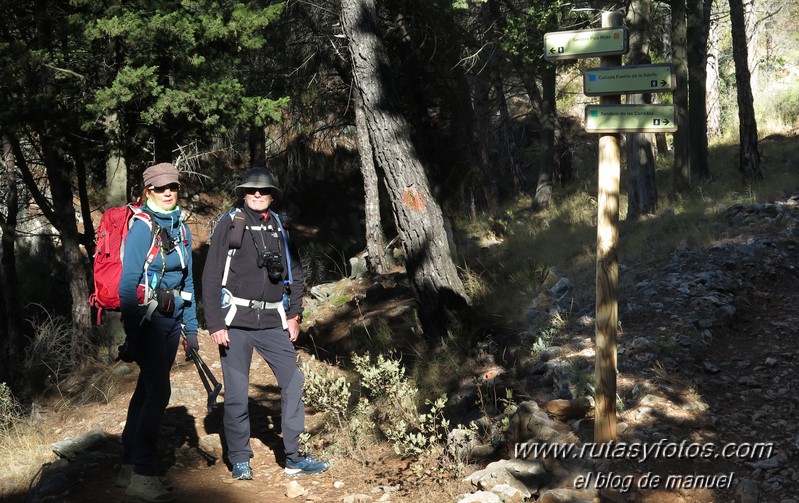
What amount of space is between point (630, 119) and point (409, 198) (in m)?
3.38

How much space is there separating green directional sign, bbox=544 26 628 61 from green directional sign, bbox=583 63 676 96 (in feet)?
0.40

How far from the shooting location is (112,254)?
198 inches

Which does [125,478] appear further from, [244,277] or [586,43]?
[586,43]

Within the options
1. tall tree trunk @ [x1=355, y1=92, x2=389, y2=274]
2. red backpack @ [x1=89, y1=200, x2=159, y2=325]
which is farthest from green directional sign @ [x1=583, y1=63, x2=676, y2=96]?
tall tree trunk @ [x1=355, y1=92, x2=389, y2=274]

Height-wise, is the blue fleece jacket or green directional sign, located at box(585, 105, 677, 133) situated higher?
green directional sign, located at box(585, 105, 677, 133)

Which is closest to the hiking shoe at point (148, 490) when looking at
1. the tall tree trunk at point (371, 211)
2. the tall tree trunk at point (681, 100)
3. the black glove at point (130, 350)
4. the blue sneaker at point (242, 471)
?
the blue sneaker at point (242, 471)

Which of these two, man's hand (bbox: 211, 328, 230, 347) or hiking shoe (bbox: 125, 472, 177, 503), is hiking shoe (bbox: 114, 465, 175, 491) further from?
man's hand (bbox: 211, 328, 230, 347)

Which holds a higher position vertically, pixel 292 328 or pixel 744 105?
pixel 744 105

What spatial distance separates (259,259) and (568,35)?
260 cm

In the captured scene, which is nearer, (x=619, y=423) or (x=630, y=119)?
(x=630, y=119)

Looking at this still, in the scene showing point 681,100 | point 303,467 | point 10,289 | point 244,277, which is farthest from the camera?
point 681,100

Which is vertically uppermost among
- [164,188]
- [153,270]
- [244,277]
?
[164,188]

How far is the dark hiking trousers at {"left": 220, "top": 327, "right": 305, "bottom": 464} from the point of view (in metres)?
5.48

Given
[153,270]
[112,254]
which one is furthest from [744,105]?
[112,254]
